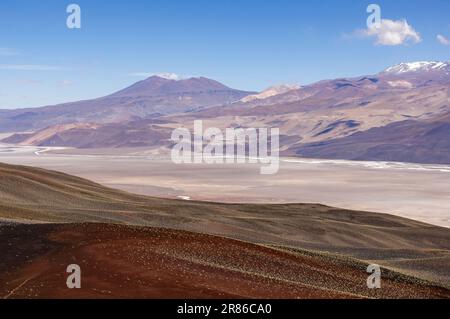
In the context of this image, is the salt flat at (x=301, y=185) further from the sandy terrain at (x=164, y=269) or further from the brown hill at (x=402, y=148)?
the sandy terrain at (x=164, y=269)

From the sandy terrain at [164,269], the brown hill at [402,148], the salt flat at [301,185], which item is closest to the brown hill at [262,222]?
the sandy terrain at [164,269]

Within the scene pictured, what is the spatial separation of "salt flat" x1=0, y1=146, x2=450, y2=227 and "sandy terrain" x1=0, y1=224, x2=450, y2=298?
43959 millimetres

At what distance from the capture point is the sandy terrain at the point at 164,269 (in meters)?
16.0

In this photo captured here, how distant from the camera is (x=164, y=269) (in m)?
17.7

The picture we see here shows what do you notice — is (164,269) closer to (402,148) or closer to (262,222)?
(262,222)

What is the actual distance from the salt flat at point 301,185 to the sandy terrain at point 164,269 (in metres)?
44.0

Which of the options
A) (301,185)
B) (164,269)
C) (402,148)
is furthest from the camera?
(402,148)

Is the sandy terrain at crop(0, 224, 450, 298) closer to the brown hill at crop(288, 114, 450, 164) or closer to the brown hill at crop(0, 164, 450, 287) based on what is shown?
the brown hill at crop(0, 164, 450, 287)

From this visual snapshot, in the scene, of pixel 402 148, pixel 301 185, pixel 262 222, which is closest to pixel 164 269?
pixel 262 222

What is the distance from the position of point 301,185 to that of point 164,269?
81279 mm

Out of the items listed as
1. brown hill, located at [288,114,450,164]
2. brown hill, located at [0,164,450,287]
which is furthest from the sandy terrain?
brown hill, located at [288,114,450,164]

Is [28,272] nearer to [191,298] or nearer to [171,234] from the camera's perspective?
[191,298]

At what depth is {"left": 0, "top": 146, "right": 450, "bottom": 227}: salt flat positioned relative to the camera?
254 ft
